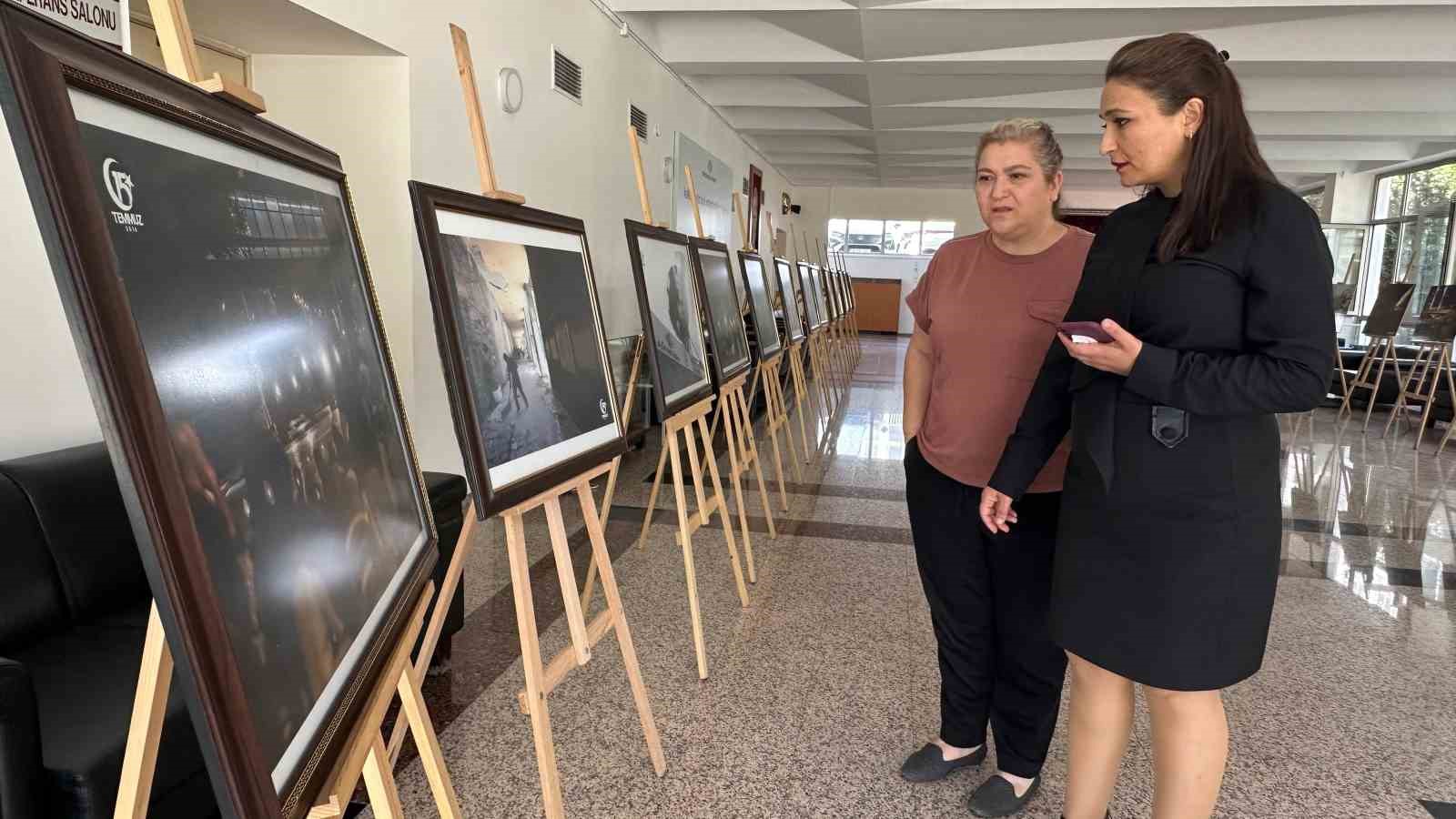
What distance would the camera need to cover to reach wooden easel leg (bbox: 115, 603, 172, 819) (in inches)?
27.9

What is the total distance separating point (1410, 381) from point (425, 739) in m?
10.6

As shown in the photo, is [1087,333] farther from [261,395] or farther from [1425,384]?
[1425,384]

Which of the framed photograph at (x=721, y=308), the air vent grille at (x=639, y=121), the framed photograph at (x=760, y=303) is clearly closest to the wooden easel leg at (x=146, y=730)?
the framed photograph at (x=721, y=308)

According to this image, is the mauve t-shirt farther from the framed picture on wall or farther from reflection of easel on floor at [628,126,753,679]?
the framed picture on wall

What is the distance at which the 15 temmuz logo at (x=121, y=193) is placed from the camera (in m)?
0.55

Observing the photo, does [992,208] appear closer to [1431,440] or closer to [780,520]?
[780,520]

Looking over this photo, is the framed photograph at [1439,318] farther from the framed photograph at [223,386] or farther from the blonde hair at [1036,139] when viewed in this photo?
the framed photograph at [223,386]

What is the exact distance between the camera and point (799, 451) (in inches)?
230

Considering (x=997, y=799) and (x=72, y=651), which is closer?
(x=72, y=651)

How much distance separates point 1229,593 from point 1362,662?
204cm

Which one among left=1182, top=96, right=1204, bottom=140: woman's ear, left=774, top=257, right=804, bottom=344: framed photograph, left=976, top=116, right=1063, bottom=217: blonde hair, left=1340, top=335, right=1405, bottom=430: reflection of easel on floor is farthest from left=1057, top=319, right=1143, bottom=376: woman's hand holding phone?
left=1340, top=335, right=1405, bottom=430: reflection of easel on floor

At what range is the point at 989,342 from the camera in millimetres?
1771

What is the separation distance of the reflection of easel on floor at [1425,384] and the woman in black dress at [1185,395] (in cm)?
742

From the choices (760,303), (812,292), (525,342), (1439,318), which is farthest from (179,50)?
(1439,318)
